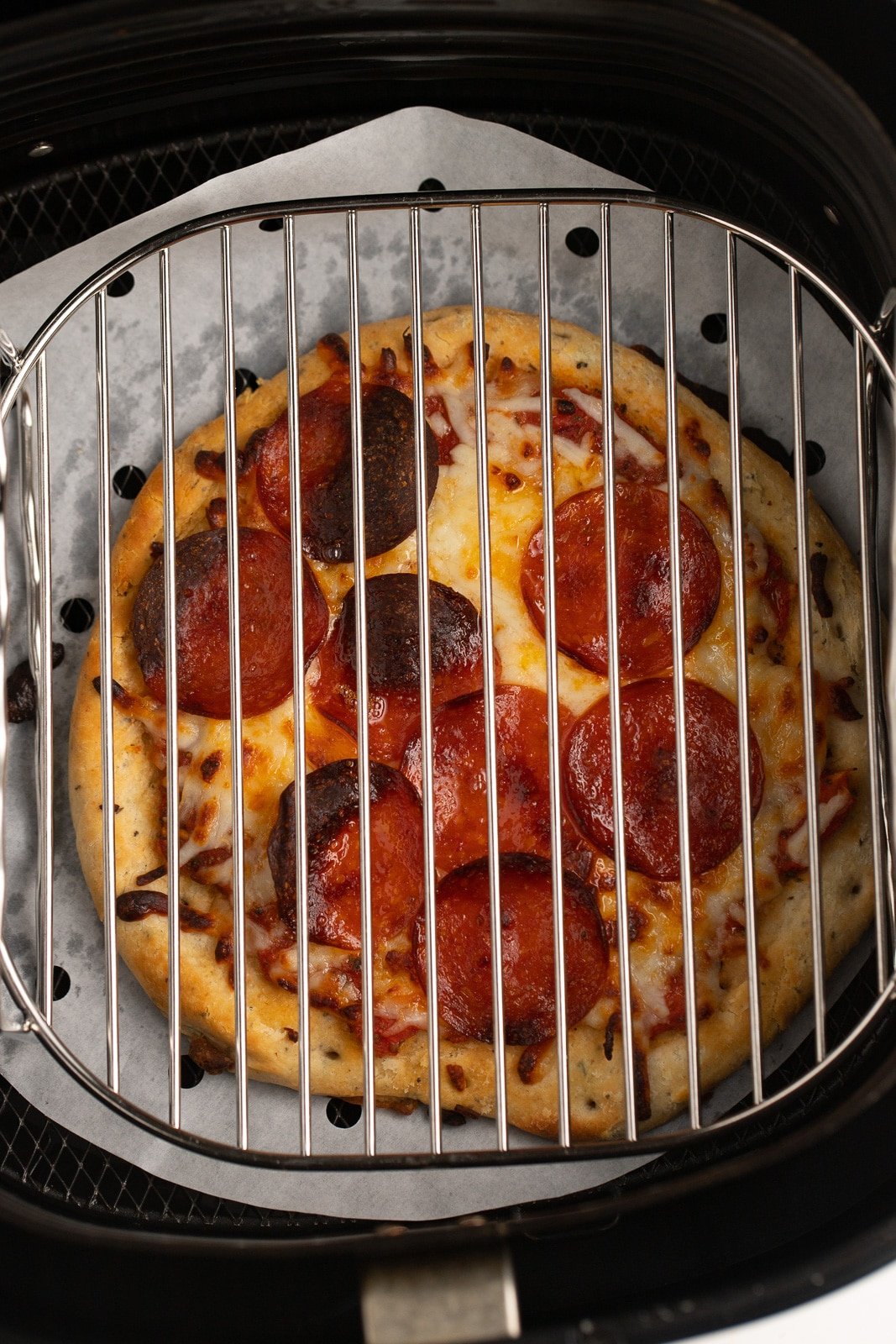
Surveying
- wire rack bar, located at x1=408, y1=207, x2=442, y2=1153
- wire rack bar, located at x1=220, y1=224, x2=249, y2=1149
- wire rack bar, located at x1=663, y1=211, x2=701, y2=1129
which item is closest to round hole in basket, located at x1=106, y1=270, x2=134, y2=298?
wire rack bar, located at x1=220, y1=224, x2=249, y2=1149

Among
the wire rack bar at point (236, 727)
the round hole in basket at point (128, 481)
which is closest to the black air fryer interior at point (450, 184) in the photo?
the wire rack bar at point (236, 727)

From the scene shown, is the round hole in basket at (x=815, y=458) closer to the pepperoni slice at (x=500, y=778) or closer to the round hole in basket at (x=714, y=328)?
the round hole in basket at (x=714, y=328)

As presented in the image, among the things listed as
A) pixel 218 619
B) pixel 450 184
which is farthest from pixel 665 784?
pixel 450 184

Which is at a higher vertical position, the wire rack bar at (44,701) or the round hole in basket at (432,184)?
the round hole in basket at (432,184)

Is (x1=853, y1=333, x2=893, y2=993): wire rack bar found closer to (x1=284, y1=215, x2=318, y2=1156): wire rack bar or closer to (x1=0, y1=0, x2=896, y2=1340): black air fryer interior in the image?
(x1=0, y1=0, x2=896, y2=1340): black air fryer interior

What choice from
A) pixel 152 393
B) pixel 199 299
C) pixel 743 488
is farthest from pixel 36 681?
pixel 743 488

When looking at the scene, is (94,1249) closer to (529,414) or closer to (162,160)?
(529,414)

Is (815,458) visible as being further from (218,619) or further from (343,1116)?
(343,1116)
